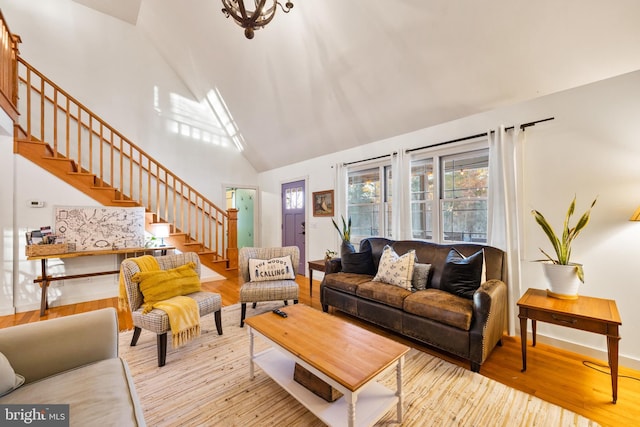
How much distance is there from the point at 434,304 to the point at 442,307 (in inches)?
2.9

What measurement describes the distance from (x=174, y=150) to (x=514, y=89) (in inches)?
221

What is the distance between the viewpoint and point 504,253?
2.57 meters

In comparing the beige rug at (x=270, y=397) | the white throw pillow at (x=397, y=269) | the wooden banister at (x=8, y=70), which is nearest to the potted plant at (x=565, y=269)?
the beige rug at (x=270, y=397)

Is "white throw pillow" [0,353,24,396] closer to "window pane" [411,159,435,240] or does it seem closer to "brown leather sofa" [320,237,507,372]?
"brown leather sofa" [320,237,507,372]

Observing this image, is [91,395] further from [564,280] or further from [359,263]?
[564,280]

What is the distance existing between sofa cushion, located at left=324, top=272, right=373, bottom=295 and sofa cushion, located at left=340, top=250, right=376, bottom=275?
69 millimetres

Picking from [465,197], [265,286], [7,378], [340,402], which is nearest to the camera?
[7,378]

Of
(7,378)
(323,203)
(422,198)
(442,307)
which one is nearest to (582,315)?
(442,307)

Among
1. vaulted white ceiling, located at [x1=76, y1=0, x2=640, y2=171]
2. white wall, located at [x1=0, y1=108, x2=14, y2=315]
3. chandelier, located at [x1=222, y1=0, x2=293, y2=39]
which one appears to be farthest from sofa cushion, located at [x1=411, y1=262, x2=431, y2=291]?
white wall, located at [x1=0, y1=108, x2=14, y2=315]

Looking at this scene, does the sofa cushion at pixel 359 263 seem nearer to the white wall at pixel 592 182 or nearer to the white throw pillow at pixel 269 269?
the white throw pillow at pixel 269 269

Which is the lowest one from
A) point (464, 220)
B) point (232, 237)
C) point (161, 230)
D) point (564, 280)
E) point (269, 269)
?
point (269, 269)

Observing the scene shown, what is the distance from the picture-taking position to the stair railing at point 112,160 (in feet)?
12.9

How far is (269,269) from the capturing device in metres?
3.14

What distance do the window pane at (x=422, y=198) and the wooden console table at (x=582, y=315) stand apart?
1390 millimetres
